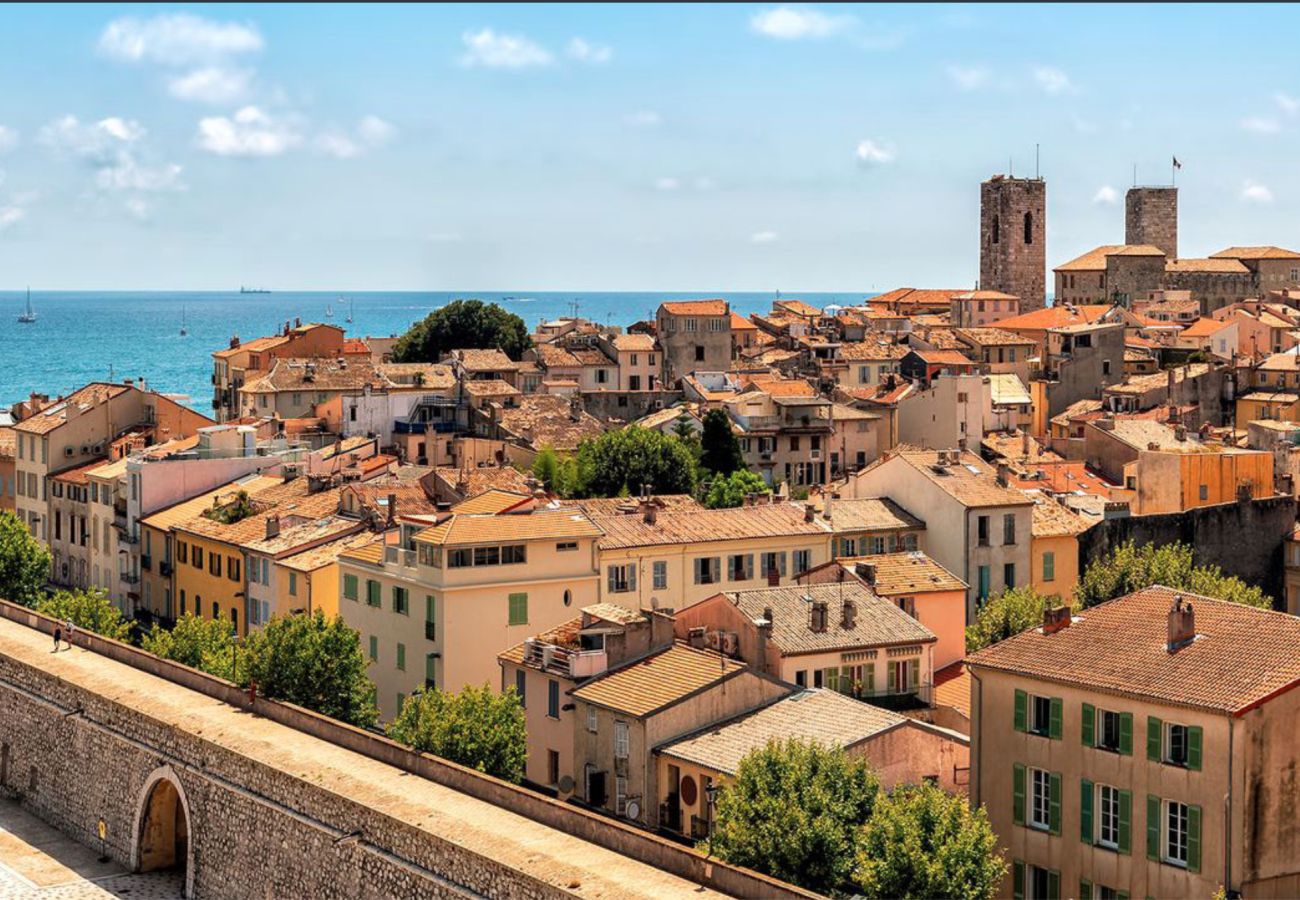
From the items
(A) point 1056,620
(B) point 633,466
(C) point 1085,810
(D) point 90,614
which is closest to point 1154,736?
(C) point 1085,810

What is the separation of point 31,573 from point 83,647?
1001 cm

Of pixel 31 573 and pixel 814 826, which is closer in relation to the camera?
pixel 814 826

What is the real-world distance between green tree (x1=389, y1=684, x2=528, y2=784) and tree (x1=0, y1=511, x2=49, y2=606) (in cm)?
2052

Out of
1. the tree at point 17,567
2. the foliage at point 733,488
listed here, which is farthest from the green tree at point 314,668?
the foliage at point 733,488

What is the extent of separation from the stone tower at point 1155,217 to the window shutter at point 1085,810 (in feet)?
344

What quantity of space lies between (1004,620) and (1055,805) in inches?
463

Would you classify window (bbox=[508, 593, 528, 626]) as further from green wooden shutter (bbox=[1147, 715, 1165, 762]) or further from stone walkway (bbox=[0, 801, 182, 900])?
green wooden shutter (bbox=[1147, 715, 1165, 762])

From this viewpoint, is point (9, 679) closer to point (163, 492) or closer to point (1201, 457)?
point (163, 492)

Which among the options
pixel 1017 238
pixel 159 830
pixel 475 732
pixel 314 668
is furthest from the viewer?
pixel 1017 238

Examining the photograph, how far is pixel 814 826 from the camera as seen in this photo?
84.4 feet

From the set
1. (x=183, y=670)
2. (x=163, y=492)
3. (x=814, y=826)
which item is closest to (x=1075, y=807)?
(x=814, y=826)

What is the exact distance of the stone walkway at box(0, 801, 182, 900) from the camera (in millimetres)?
33938

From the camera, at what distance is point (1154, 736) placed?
2684cm

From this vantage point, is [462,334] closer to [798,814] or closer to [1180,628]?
[1180,628]
